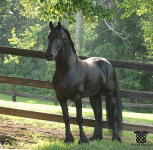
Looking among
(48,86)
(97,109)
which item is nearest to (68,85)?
(97,109)

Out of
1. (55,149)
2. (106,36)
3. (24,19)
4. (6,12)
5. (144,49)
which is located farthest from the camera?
(24,19)

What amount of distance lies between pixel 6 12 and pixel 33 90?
830 cm

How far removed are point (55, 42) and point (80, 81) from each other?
0.84 meters

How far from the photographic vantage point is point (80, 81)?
576cm

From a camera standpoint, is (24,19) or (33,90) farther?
(24,19)

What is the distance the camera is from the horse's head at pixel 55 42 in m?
5.28

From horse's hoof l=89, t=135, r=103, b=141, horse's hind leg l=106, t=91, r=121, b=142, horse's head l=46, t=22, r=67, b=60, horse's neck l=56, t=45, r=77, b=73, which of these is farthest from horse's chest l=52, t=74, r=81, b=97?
horse's hoof l=89, t=135, r=103, b=141

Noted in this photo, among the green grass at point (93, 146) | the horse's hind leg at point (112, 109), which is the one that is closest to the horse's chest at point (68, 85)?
the green grass at point (93, 146)

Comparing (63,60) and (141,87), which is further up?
(63,60)

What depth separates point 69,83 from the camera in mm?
5637

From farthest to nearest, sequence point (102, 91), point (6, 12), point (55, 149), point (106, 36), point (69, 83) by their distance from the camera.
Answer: point (6, 12), point (106, 36), point (102, 91), point (69, 83), point (55, 149)

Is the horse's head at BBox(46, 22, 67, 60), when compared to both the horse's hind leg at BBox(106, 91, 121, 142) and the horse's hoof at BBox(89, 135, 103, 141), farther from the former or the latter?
the horse's hoof at BBox(89, 135, 103, 141)

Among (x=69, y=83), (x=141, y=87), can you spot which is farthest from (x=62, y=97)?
(x=141, y=87)

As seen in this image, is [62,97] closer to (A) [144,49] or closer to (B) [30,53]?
(B) [30,53]
